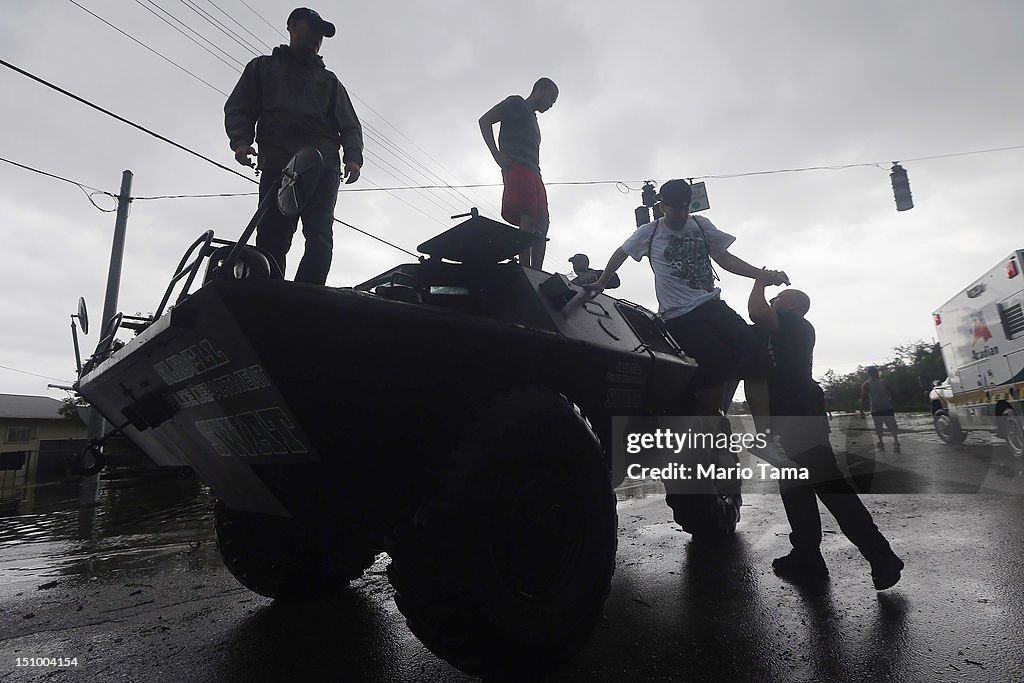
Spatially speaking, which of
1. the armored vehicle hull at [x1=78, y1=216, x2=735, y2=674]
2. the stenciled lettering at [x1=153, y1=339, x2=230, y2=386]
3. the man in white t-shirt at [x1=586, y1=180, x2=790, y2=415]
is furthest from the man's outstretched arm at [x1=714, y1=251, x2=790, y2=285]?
the stenciled lettering at [x1=153, y1=339, x2=230, y2=386]

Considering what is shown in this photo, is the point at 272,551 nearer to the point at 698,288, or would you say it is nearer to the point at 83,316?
the point at 83,316

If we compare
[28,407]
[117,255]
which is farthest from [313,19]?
[28,407]

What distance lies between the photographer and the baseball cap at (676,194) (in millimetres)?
3400

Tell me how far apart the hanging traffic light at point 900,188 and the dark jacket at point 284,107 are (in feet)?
37.1

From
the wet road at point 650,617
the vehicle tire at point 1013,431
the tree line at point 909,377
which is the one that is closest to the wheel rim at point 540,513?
the wet road at point 650,617

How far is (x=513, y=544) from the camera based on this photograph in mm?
1828

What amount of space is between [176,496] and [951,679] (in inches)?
359

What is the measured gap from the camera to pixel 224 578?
3.33 m

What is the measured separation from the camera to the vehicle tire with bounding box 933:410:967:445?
406 inches

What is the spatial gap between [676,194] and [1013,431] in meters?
7.74

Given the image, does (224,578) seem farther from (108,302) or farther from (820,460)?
(108,302)

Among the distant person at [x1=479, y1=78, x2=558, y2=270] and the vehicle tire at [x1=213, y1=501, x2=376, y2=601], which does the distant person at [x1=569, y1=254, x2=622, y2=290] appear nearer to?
the distant person at [x1=479, y1=78, x2=558, y2=270]

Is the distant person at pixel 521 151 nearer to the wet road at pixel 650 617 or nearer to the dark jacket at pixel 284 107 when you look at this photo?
the dark jacket at pixel 284 107

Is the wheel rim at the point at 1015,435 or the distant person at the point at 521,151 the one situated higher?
the distant person at the point at 521,151
